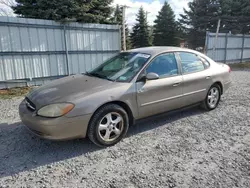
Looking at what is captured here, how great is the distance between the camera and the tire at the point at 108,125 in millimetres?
2896

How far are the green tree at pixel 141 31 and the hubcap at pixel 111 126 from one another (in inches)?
763

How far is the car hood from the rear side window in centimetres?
163

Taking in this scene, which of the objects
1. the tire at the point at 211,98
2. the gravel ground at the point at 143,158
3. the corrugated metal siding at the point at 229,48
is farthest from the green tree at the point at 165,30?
the gravel ground at the point at 143,158

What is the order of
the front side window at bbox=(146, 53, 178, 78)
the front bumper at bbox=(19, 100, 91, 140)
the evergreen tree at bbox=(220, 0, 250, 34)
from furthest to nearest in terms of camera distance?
the evergreen tree at bbox=(220, 0, 250, 34) → the front side window at bbox=(146, 53, 178, 78) → the front bumper at bbox=(19, 100, 91, 140)

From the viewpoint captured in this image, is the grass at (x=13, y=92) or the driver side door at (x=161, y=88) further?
the grass at (x=13, y=92)

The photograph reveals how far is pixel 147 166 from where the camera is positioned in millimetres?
2572

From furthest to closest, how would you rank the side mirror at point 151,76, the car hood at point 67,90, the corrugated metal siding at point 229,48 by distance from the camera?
the corrugated metal siding at point 229,48
the side mirror at point 151,76
the car hood at point 67,90

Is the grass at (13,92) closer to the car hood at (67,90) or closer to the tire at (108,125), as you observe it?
the car hood at (67,90)

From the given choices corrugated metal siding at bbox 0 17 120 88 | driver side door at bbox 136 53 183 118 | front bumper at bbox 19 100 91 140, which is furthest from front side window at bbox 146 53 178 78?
corrugated metal siding at bbox 0 17 120 88

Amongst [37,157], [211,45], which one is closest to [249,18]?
[211,45]

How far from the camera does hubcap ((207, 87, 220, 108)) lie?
4531 millimetres

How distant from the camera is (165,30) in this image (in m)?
24.9

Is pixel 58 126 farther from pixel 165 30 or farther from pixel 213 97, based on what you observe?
pixel 165 30

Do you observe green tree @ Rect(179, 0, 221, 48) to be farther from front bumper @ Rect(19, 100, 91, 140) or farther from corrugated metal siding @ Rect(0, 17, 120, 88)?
front bumper @ Rect(19, 100, 91, 140)
